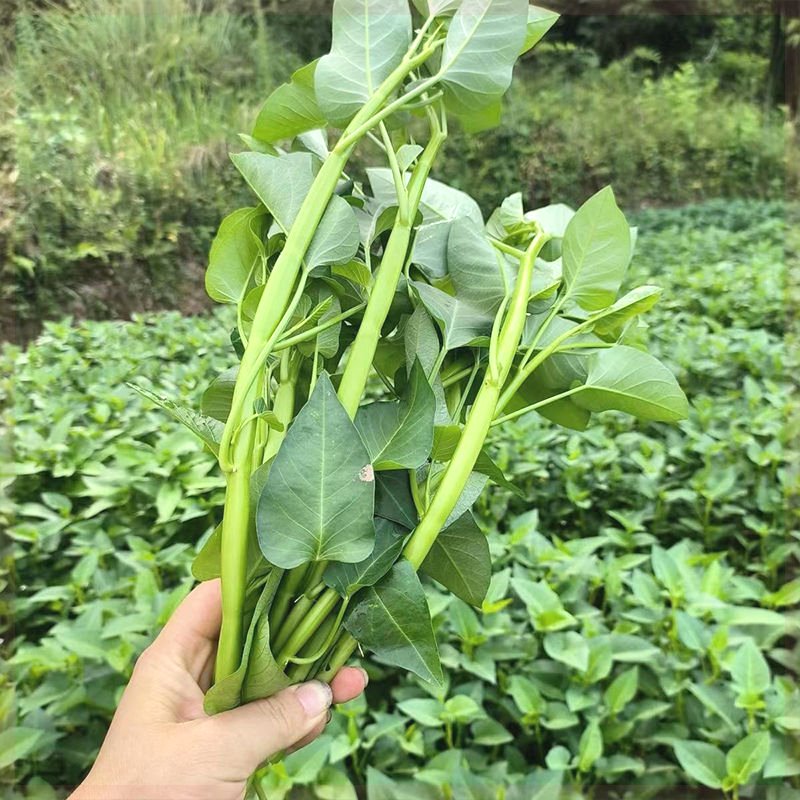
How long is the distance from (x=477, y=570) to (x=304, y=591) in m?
0.12

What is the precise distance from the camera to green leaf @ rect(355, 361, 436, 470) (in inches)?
14.8

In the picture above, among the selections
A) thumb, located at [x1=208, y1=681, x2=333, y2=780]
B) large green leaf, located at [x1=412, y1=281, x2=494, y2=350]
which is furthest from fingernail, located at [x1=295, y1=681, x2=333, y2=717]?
large green leaf, located at [x1=412, y1=281, x2=494, y2=350]

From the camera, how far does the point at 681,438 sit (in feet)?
3.74

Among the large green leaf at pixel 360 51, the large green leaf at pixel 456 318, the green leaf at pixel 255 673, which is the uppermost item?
the large green leaf at pixel 360 51

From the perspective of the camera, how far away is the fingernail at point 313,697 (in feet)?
1.40

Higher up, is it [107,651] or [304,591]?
[304,591]

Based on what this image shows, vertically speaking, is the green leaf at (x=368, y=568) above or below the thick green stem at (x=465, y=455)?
below

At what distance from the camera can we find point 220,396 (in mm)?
476

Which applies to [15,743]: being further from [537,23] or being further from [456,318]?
[537,23]

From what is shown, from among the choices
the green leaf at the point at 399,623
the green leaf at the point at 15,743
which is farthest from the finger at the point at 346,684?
the green leaf at the point at 15,743

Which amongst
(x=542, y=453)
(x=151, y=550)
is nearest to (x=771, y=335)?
(x=542, y=453)

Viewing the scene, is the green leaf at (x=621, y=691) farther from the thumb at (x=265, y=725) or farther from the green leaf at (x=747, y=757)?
the thumb at (x=265, y=725)

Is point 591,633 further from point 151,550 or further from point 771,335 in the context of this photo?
point 771,335

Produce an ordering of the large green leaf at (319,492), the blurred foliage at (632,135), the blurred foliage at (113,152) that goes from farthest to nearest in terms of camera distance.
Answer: the blurred foliage at (632,135) → the blurred foliage at (113,152) → the large green leaf at (319,492)
